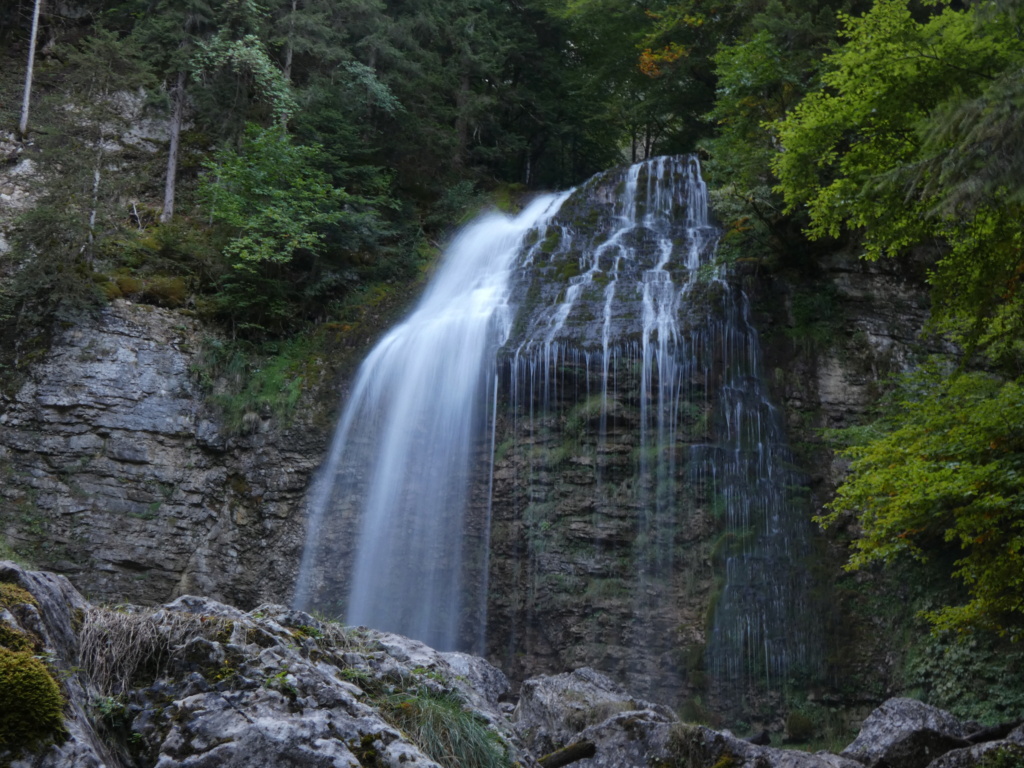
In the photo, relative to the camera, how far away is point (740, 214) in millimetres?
14383

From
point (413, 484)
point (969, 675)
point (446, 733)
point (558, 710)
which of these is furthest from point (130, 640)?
point (969, 675)

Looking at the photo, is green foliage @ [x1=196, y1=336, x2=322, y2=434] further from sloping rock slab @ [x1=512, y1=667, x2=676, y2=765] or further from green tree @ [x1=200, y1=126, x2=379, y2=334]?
sloping rock slab @ [x1=512, y1=667, x2=676, y2=765]

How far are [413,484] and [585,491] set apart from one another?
295 cm

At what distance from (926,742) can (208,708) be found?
6922 millimetres

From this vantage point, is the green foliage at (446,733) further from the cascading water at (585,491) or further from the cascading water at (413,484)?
the cascading water at (413,484)

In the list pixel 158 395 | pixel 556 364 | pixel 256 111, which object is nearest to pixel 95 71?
pixel 256 111

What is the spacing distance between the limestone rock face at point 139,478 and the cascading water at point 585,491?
3.25 ft

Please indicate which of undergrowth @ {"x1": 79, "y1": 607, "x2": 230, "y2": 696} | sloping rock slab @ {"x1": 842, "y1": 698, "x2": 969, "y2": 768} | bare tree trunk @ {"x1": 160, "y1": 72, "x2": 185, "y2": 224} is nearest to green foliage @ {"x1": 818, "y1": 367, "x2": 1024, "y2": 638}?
sloping rock slab @ {"x1": 842, "y1": 698, "x2": 969, "y2": 768}

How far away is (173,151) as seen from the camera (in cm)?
1734

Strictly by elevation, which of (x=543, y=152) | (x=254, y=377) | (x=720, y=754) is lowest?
(x=720, y=754)

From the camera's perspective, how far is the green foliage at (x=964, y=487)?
7957mm

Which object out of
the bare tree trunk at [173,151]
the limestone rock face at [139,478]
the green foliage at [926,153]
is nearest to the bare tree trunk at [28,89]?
the bare tree trunk at [173,151]

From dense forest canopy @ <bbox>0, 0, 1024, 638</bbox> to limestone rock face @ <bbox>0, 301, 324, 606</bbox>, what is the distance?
130cm

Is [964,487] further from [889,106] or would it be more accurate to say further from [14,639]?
[14,639]
